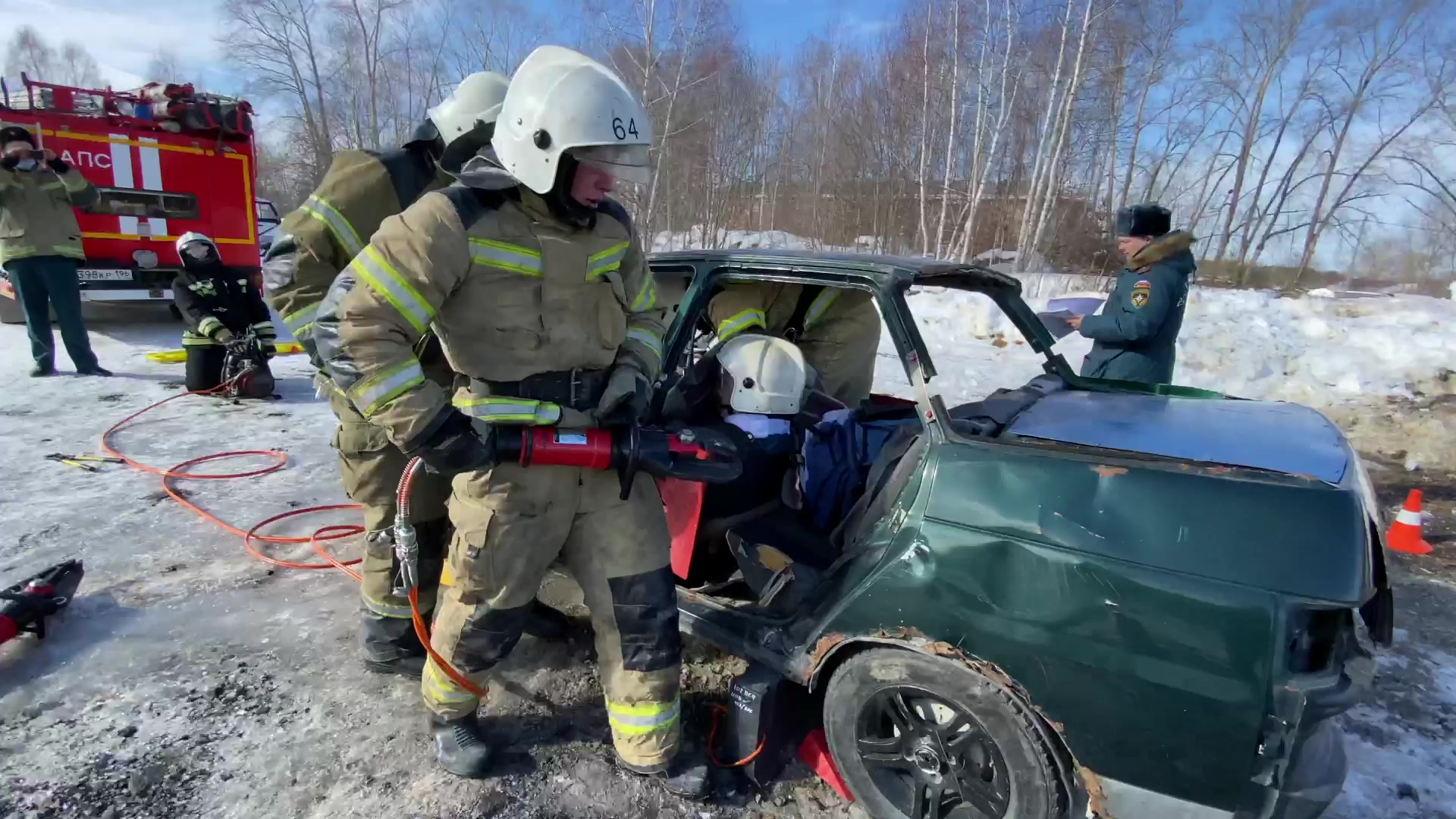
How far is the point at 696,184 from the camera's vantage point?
24844 mm

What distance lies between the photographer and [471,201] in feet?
7.13

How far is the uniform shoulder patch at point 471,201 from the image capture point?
6.99 feet

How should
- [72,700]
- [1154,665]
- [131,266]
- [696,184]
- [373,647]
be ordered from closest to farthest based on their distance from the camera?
[1154,665], [72,700], [373,647], [131,266], [696,184]

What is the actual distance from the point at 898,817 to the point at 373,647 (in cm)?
201

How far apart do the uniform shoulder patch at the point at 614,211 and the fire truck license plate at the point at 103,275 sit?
893 centimetres

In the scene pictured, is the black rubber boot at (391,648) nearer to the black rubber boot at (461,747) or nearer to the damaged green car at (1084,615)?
the black rubber boot at (461,747)

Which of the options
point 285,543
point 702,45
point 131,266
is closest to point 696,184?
point 702,45

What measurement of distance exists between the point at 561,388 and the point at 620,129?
0.77 metres

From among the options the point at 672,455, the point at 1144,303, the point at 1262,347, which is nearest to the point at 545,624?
the point at 672,455

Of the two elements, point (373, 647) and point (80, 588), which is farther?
point (80, 588)

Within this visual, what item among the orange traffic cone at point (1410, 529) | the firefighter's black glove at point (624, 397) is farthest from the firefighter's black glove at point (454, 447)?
the orange traffic cone at point (1410, 529)

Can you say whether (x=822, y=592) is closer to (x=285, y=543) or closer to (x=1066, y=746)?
(x=1066, y=746)

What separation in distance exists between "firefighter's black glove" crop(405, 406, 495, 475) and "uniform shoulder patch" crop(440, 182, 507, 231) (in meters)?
0.53

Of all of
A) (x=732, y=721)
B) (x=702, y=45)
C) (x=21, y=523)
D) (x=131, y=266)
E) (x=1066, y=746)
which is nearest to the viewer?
(x=1066, y=746)
